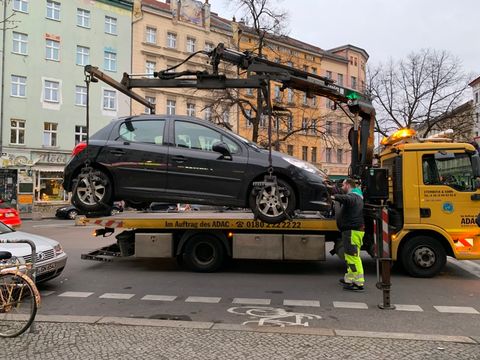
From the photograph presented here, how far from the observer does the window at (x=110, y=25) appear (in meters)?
36.0

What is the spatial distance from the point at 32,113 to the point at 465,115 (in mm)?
30609

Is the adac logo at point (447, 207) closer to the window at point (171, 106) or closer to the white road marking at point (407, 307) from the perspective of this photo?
the white road marking at point (407, 307)

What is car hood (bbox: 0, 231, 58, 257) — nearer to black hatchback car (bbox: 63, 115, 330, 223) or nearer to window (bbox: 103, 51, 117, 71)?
black hatchback car (bbox: 63, 115, 330, 223)

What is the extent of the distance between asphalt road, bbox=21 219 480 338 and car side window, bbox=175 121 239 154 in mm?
2378

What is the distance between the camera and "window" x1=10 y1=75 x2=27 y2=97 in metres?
31.3

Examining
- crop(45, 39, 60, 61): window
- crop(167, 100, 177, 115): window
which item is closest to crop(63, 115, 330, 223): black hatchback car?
crop(45, 39, 60, 61): window

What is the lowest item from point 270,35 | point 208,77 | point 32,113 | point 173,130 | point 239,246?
point 239,246

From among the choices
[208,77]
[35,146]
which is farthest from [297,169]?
[35,146]

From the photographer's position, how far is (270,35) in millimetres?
29578

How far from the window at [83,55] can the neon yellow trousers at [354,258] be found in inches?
1249

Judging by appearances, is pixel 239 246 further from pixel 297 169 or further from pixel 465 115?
pixel 465 115

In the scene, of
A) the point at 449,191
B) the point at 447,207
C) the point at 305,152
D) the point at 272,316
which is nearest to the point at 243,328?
the point at 272,316

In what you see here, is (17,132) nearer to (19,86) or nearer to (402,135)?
(19,86)

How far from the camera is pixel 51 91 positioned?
33.0m
